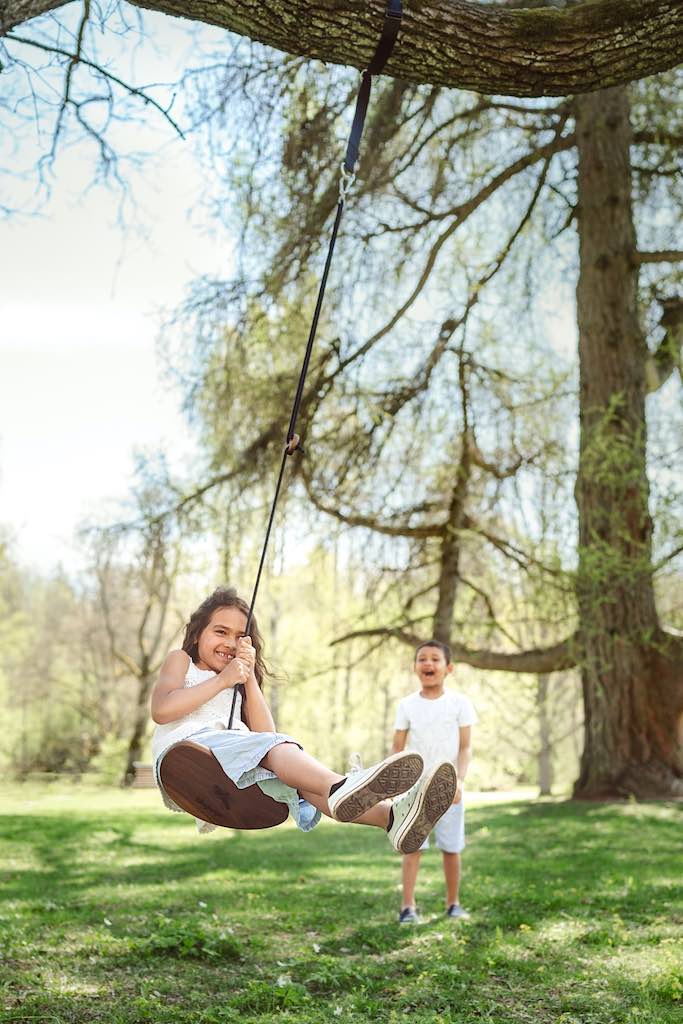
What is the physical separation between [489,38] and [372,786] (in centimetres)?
258

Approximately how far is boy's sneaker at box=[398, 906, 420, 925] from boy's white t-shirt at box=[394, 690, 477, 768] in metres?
0.80

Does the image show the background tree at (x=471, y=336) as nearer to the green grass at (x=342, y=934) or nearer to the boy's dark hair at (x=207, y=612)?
the green grass at (x=342, y=934)

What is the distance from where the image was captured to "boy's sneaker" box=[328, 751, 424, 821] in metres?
3.25

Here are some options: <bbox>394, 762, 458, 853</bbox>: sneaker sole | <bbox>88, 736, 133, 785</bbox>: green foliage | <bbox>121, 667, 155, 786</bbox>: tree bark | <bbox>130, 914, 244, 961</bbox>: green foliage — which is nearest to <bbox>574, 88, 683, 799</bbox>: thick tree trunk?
<bbox>130, 914, 244, 961</bbox>: green foliage

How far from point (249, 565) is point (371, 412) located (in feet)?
6.40

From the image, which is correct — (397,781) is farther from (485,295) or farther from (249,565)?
(485,295)

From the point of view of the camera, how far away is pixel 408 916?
5258 mm

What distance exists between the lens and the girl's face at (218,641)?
12.9ft

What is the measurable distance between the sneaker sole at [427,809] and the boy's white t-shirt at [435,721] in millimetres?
1756

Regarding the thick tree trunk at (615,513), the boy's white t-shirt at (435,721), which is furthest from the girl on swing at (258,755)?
the thick tree trunk at (615,513)

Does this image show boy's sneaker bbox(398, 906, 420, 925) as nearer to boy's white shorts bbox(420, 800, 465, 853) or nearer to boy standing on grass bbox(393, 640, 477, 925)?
boy standing on grass bbox(393, 640, 477, 925)

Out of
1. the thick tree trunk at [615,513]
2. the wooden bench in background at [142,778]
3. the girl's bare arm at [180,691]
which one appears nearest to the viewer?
the girl's bare arm at [180,691]

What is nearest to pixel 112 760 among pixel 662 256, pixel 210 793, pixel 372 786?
pixel 662 256

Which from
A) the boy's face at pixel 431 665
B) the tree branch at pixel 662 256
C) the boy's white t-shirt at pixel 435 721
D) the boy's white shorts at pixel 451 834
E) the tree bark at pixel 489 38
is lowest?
the boy's white shorts at pixel 451 834
